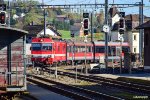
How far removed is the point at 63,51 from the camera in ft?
185

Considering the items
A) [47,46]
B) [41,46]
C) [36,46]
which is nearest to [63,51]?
[47,46]

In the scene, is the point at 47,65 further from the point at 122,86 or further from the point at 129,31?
the point at 129,31

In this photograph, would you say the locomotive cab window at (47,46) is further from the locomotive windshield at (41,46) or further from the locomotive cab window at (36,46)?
the locomotive cab window at (36,46)

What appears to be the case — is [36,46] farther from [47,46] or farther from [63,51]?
[63,51]

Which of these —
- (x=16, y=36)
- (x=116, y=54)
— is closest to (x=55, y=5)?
(x=116, y=54)

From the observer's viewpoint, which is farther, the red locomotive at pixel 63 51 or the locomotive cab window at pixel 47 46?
the red locomotive at pixel 63 51

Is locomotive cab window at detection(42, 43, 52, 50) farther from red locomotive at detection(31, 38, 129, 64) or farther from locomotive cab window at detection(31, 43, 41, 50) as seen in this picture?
locomotive cab window at detection(31, 43, 41, 50)

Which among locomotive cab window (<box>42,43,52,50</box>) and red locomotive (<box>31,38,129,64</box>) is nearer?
locomotive cab window (<box>42,43,52,50</box>)

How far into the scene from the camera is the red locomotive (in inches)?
2094

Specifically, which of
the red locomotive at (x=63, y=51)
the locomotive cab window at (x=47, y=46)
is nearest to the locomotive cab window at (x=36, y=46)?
the red locomotive at (x=63, y=51)

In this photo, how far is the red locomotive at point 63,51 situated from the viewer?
174ft

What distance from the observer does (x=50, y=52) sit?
53.6 m

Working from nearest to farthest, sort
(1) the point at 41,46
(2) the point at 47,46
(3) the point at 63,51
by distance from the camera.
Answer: (1) the point at 41,46
(2) the point at 47,46
(3) the point at 63,51

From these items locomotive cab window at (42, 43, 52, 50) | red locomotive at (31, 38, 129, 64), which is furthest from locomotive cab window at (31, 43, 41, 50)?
locomotive cab window at (42, 43, 52, 50)
